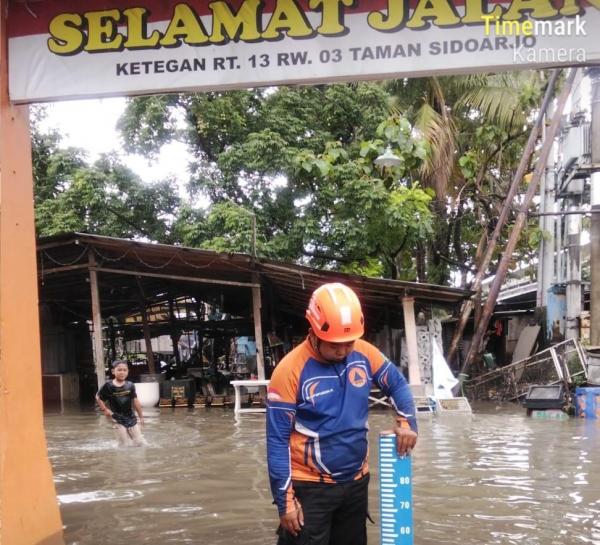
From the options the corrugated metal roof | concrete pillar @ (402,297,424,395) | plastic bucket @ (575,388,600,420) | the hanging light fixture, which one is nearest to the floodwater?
plastic bucket @ (575,388,600,420)

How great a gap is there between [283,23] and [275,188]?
13.4 meters

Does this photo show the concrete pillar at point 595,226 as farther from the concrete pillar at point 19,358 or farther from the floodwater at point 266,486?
the concrete pillar at point 19,358

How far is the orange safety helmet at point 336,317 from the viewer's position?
9.85ft

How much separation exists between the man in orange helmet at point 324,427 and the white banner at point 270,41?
1917mm

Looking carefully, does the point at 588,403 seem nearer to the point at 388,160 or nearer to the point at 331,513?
the point at 388,160

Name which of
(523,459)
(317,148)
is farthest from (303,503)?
(317,148)

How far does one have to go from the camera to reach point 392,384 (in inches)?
131

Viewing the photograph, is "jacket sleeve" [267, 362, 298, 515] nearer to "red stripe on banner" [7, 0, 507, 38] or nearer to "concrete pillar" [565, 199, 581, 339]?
"red stripe on banner" [7, 0, 507, 38]

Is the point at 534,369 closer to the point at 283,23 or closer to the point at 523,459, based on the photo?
the point at 523,459

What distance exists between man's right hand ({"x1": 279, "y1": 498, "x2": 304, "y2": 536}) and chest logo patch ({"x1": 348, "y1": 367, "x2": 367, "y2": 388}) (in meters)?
0.59

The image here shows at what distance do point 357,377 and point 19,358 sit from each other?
2450 millimetres

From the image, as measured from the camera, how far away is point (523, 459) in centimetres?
857

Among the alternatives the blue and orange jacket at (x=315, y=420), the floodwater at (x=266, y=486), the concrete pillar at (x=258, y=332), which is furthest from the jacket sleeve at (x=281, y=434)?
the concrete pillar at (x=258, y=332)

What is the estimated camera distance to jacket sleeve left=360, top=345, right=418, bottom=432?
10.8ft
